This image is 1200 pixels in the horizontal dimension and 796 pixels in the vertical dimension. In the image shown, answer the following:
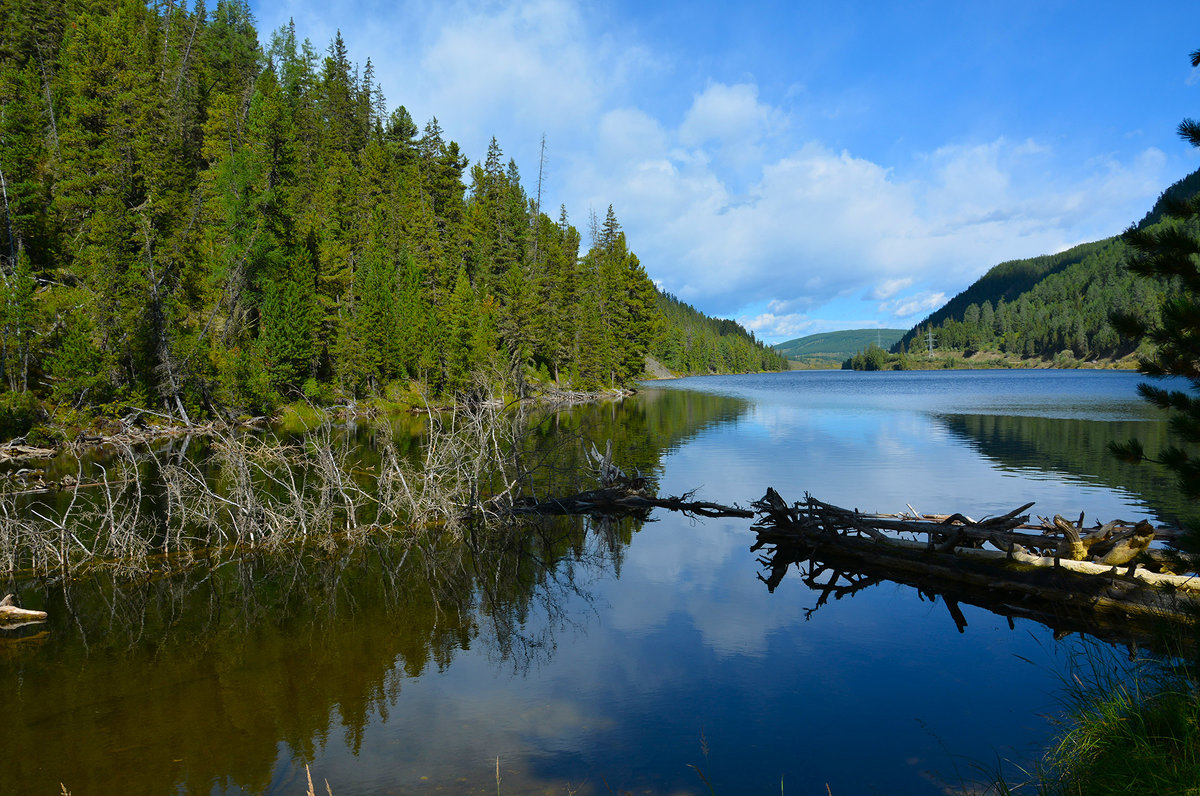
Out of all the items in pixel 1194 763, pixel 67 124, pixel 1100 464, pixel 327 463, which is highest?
pixel 67 124

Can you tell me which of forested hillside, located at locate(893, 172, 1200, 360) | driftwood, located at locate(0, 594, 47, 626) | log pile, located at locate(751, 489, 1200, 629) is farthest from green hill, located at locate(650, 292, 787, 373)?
driftwood, located at locate(0, 594, 47, 626)

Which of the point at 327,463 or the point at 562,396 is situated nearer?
the point at 327,463

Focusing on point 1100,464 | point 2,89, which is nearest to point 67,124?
point 2,89

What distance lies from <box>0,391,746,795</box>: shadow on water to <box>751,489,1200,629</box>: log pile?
4.44 metres

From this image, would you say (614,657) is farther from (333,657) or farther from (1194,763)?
(1194,763)

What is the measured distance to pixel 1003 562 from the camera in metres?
11.0

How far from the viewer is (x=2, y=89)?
33000 mm

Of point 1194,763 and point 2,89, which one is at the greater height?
point 2,89

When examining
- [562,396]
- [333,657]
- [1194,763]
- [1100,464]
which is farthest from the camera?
[562,396]

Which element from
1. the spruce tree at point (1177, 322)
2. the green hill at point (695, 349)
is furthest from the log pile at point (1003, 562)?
the green hill at point (695, 349)

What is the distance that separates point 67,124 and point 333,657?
136 ft

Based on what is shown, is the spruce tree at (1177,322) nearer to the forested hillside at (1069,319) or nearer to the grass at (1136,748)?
the grass at (1136,748)

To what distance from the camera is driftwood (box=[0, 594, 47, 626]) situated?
33.4 ft

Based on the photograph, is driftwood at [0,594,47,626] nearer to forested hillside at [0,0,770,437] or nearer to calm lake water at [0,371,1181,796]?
calm lake water at [0,371,1181,796]
